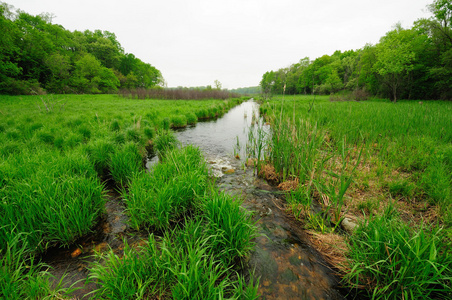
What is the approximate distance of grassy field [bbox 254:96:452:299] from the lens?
1.69 m

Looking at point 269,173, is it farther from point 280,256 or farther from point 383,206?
point 280,256

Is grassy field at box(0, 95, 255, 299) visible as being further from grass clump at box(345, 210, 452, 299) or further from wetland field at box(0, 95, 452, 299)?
grass clump at box(345, 210, 452, 299)

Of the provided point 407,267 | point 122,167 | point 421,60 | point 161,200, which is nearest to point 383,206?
point 407,267

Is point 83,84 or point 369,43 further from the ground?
point 369,43

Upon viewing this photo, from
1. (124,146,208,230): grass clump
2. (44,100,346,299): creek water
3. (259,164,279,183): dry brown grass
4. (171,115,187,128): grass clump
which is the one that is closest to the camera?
(44,100,346,299): creek water

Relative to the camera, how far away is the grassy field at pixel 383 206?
1.69 meters

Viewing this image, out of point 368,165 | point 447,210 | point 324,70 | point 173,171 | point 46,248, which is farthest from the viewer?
point 324,70

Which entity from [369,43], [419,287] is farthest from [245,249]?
[369,43]

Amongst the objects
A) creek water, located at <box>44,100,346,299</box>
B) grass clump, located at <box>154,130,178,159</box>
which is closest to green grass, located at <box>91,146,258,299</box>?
creek water, located at <box>44,100,346,299</box>

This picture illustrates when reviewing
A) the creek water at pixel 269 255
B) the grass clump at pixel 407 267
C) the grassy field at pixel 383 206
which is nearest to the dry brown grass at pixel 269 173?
the grassy field at pixel 383 206

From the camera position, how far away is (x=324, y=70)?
151 feet

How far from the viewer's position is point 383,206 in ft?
10.6

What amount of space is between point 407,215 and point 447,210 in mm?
514

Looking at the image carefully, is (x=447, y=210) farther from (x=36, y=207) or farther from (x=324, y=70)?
(x=324, y=70)
